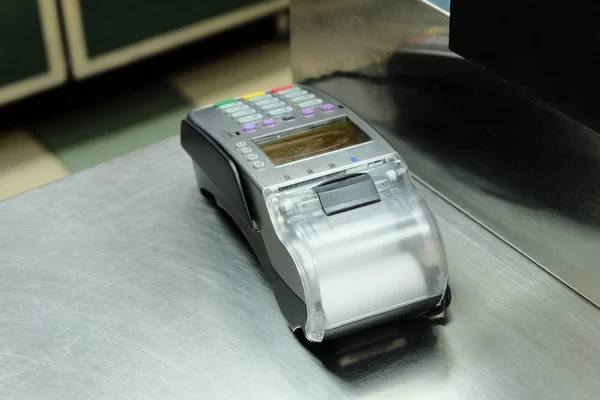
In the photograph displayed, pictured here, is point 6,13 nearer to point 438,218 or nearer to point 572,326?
point 438,218

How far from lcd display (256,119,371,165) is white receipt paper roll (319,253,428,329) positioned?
0.10 meters

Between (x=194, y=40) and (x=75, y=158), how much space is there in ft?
0.96

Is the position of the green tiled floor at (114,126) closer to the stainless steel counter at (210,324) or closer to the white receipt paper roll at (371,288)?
the stainless steel counter at (210,324)

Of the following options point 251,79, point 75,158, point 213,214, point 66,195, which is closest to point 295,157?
point 213,214

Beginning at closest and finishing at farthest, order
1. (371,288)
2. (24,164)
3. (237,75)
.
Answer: (371,288), (24,164), (237,75)

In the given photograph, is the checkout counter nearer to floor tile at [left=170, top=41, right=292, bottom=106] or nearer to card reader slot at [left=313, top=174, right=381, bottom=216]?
card reader slot at [left=313, top=174, right=381, bottom=216]

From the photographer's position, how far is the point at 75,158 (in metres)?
1.15

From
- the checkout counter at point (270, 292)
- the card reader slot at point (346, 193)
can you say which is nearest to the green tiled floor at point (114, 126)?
the checkout counter at point (270, 292)

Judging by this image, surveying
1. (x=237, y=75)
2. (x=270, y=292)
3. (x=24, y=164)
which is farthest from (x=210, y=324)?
(x=237, y=75)

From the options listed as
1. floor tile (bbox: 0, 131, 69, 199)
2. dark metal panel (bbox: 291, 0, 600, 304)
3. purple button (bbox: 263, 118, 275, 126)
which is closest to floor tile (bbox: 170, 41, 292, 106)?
floor tile (bbox: 0, 131, 69, 199)

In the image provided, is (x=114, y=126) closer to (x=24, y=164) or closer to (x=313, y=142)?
(x=24, y=164)

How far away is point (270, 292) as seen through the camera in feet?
1.73

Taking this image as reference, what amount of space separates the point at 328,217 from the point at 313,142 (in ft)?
0.25

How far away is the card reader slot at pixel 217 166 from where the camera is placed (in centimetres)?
53
